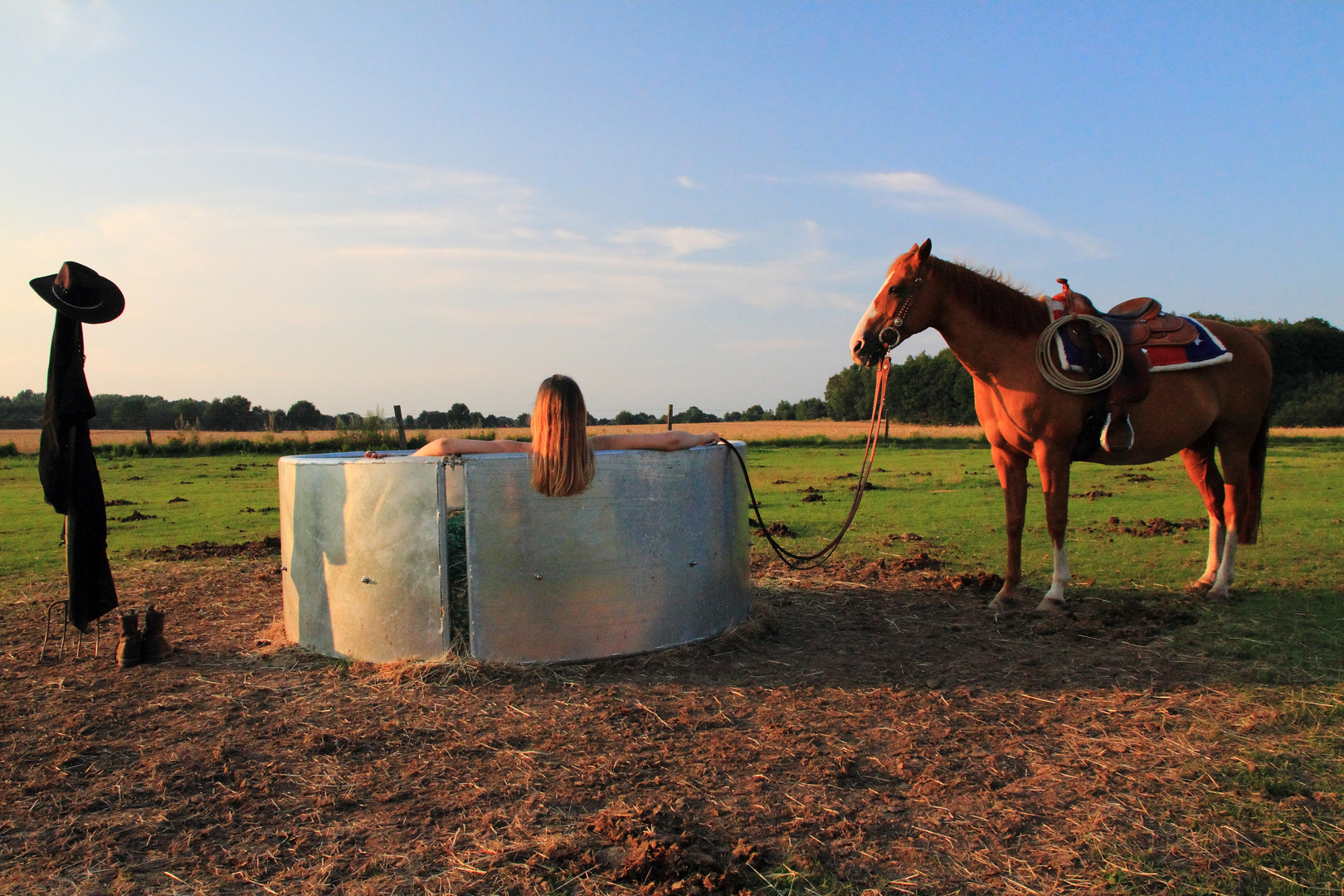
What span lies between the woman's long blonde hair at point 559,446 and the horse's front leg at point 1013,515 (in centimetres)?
327

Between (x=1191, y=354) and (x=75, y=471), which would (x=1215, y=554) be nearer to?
(x=1191, y=354)

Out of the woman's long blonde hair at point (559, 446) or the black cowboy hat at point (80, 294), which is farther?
the black cowboy hat at point (80, 294)

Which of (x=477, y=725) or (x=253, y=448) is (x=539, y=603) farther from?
(x=253, y=448)

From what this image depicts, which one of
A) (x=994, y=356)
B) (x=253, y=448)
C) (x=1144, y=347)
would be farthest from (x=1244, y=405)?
(x=253, y=448)

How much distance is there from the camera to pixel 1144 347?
5656 millimetres

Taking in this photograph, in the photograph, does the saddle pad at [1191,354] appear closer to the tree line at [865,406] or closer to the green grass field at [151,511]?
the green grass field at [151,511]

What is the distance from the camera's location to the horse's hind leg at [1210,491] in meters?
6.27

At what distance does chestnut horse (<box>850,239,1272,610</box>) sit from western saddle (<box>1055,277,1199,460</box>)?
0.28 feet

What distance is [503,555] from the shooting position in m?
4.24

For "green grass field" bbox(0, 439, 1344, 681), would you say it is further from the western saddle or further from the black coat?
the black coat

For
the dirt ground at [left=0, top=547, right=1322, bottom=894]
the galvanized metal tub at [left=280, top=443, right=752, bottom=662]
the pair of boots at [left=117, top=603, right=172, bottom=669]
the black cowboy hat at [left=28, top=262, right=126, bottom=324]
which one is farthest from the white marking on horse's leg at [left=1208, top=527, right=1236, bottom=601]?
the black cowboy hat at [left=28, top=262, right=126, bottom=324]

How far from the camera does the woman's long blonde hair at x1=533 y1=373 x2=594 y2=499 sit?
419 centimetres

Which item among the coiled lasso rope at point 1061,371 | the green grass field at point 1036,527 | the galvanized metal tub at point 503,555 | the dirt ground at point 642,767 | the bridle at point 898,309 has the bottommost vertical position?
the dirt ground at point 642,767

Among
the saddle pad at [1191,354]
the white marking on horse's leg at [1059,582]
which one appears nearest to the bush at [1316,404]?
the saddle pad at [1191,354]
